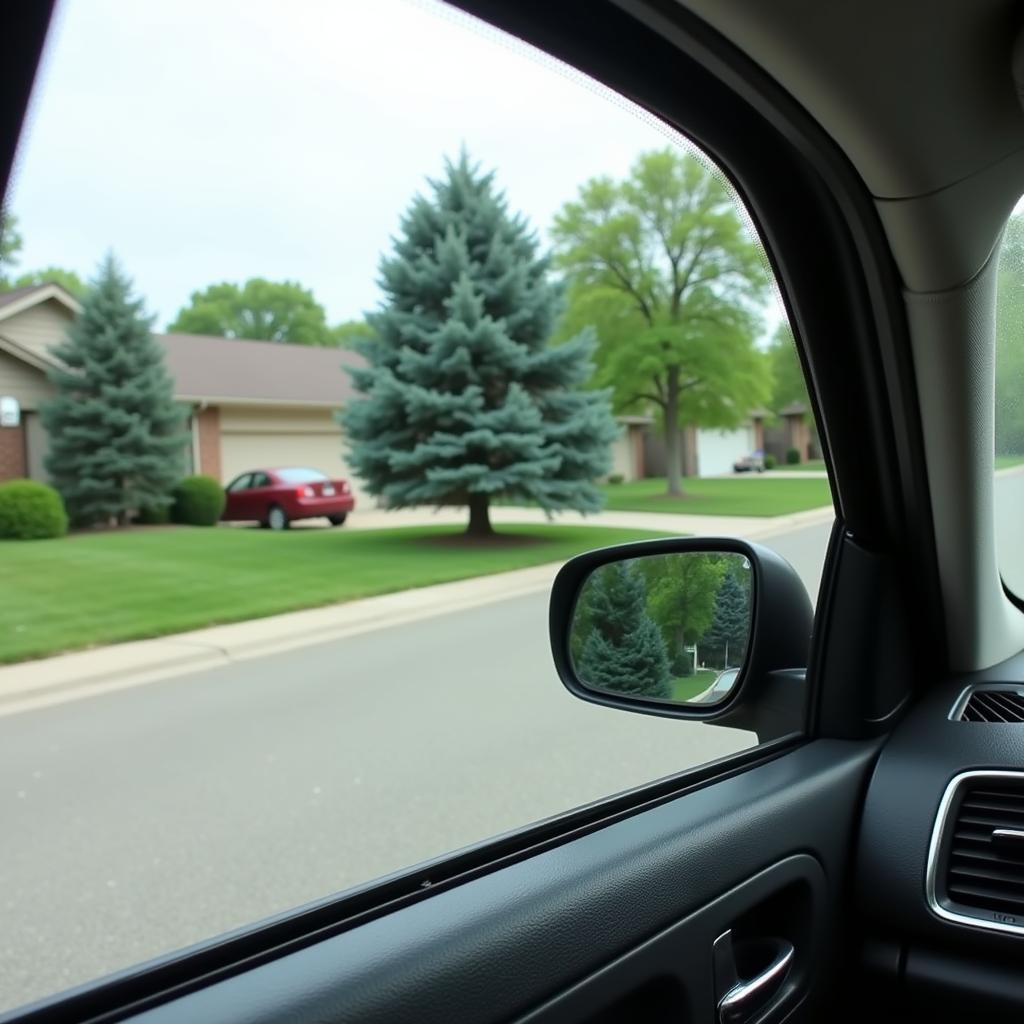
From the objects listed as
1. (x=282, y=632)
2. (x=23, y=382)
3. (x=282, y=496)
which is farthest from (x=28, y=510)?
(x=282, y=632)

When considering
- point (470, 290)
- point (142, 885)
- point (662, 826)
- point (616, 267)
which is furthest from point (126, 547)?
point (616, 267)

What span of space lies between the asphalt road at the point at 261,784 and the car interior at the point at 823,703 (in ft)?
1.35

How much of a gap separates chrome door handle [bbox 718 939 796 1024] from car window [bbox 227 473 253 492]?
12.2ft

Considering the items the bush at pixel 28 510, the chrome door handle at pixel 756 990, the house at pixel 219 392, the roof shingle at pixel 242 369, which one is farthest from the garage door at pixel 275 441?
the chrome door handle at pixel 756 990

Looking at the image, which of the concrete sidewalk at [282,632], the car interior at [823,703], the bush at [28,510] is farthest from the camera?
the concrete sidewalk at [282,632]

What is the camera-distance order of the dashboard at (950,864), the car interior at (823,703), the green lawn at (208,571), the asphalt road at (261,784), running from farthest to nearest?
the green lawn at (208,571), the asphalt road at (261,784), the dashboard at (950,864), the car interior at (823,703)

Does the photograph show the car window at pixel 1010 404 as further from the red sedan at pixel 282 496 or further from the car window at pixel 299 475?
the car window at pixel 299 475

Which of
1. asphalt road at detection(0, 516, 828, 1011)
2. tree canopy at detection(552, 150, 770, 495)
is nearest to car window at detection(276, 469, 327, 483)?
asphalt road at detection(0, 516, 828, 1011)

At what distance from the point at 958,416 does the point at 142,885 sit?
2890 mm

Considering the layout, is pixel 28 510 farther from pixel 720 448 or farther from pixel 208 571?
pixel 720 448

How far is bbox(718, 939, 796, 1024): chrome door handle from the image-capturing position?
1.50m

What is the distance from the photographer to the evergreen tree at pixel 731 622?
6.73 ft

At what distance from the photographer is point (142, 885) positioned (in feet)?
10.3

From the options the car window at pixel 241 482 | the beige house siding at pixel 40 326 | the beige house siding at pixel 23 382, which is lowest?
the car window at pixel 241 482
